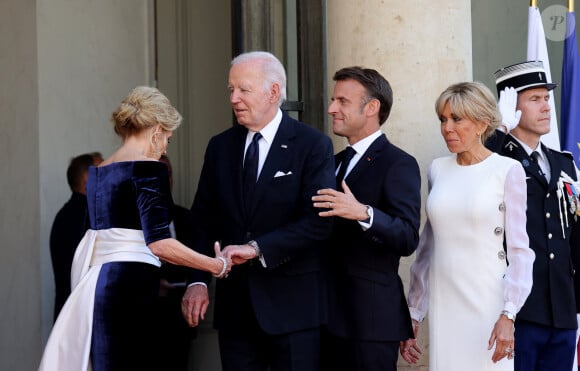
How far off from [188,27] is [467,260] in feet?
11.5

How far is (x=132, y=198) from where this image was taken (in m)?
4.36

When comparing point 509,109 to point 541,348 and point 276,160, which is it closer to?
point 541,348

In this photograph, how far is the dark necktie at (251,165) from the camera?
4.48m

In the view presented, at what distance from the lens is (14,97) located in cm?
686

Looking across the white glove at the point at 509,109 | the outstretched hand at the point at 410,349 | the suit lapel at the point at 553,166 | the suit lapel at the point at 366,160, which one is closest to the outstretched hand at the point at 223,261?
the suit lapel at the point at 366,160

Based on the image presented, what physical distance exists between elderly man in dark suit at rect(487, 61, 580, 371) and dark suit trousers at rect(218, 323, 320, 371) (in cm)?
93

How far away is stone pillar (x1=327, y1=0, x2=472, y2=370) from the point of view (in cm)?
538

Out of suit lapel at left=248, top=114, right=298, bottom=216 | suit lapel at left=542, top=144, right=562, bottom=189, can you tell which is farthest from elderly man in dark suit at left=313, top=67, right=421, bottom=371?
suit lapel at left=542, top=144, right=562, bottom=189

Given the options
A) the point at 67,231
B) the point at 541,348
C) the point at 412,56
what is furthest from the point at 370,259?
the point at 67,231

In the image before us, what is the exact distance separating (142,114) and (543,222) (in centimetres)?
179

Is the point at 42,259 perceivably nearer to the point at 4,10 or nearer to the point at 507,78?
the point at 4,10

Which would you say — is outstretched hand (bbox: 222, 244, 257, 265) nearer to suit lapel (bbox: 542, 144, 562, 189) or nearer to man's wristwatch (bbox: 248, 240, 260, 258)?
man's wristwatch (bbox: 248, 240, 260, 258)

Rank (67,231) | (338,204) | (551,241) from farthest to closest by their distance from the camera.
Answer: (67,231) → (551,241) → (338,204)

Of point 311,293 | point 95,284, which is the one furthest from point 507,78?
point 95,284
